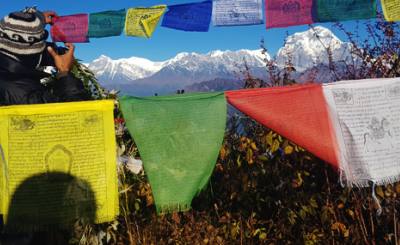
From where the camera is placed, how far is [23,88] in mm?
3047

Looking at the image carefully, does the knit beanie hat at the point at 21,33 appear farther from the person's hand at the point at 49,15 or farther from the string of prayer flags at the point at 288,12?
the string of prayer flags at the point at 288,12

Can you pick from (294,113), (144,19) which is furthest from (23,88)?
(144,19)

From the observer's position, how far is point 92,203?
2.87 meters

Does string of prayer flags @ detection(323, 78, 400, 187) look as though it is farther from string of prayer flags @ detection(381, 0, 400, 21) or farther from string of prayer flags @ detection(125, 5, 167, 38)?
string of prayer flags @ detection(125, 5, 167, 38)

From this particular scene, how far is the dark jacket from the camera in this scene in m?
2.98

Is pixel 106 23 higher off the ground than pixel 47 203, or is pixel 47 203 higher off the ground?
pixel 106 23

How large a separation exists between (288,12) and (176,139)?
10.4 feet

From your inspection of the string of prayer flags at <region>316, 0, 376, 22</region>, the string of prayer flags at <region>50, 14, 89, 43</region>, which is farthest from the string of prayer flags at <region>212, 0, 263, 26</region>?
the string of prayer flags at <region>50, 14, 89, 43</region>

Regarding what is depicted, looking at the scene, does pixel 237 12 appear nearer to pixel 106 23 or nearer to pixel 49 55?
pixel 106 23

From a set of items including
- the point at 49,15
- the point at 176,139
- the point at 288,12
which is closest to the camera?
the point at 176,139

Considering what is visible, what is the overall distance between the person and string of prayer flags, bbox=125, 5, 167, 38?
2.86 metres

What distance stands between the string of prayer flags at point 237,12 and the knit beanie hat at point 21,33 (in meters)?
3.26

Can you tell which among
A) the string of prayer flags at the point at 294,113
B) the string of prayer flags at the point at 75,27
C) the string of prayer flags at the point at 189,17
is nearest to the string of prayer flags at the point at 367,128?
the string of prayer flags at the point at 294,113

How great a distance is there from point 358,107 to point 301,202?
1.04 metres
